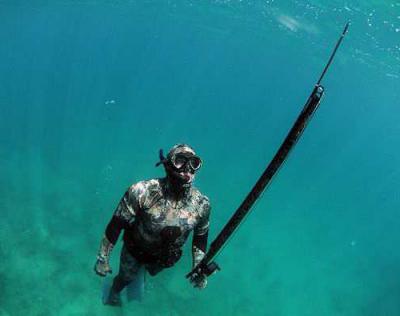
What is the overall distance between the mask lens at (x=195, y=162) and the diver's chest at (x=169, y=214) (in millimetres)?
587

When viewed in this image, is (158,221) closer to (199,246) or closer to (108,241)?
(108,241)

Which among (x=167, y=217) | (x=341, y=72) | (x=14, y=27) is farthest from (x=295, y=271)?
(x=14, y=27)

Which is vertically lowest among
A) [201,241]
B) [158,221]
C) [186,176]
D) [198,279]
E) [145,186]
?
[198,279]

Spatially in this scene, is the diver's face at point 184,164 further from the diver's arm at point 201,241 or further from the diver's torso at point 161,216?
the diver's arm at point 201,241

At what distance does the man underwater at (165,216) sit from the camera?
4.10 m

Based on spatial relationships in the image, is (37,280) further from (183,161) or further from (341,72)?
(341,72)

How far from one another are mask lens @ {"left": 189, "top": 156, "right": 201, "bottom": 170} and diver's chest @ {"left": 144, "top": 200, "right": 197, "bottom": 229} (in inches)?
23.1

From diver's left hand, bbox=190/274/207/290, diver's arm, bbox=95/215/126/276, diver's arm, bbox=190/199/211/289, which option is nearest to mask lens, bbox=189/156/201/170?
diver's arm, bbox=190/199/211/289

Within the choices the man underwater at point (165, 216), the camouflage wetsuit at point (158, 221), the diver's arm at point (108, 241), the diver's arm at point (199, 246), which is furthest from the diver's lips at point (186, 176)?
the diver's arm at point (199, 246)

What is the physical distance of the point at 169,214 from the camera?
4391 mm

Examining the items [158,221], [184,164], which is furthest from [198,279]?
[184,164]

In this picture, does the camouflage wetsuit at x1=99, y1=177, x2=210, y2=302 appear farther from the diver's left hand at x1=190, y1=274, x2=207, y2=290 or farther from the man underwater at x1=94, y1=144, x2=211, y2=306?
the diver's left hand at x1=190, y1=274, x2=207, y2=290

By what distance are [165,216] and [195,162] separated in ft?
2.49

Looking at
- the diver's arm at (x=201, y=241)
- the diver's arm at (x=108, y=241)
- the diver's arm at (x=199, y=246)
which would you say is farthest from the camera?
the diver's arm at (x=199, y=246)
